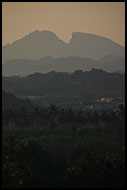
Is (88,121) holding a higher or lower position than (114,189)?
higher

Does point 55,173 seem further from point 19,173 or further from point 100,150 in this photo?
point 100,150

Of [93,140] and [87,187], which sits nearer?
[87,187]

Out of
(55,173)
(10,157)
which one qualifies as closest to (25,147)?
(10,157)

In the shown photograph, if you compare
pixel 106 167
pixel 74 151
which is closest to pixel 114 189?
pixel 106 167

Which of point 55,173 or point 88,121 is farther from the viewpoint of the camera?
point 88,121

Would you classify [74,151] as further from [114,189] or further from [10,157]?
[114,189]

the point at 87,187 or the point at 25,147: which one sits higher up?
the point at 25,147

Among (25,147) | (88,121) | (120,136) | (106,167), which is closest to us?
(106,167)

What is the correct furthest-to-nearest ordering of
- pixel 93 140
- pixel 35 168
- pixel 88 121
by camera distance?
pixel 88 121 → pixel 93 140 → pixel 35 168

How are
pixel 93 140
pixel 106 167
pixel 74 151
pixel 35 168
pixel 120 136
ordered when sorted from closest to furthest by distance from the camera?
pixel 106 167
pixel 35 168
pixel 74 151
pixel 93 140
pixel 120 136
